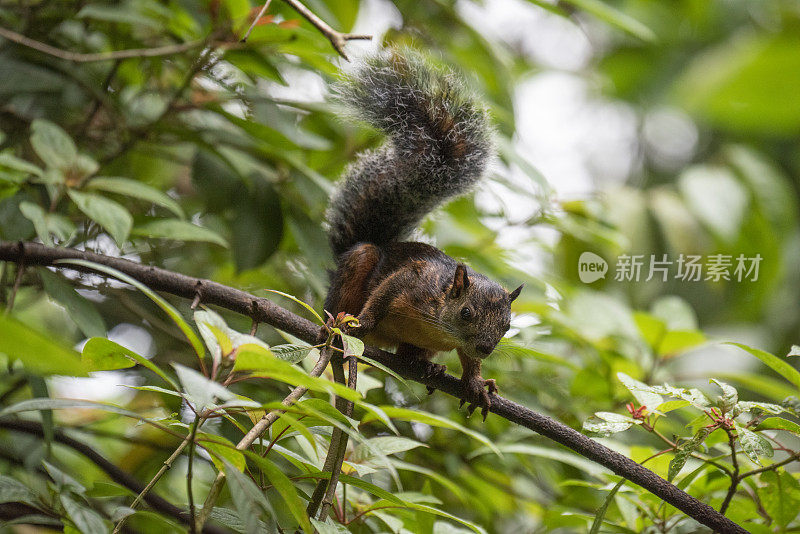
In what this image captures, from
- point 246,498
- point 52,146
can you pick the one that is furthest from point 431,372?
point 52,146

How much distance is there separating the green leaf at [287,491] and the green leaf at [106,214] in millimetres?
539

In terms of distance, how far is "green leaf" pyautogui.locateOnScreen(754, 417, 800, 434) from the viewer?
991mm

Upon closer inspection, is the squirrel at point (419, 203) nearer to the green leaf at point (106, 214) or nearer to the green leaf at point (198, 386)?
the green leaf at point (106, 214)

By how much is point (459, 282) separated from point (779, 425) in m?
0.61

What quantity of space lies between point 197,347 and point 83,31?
136 centimetres

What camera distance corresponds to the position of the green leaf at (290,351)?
89 centimetres

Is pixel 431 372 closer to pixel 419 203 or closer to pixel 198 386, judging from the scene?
pixel 419 203

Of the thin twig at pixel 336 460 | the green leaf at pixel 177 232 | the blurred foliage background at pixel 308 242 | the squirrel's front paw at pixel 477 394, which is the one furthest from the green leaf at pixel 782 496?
the green leaf at pixel 177 232

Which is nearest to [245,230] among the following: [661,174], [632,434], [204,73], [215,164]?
[215,164]

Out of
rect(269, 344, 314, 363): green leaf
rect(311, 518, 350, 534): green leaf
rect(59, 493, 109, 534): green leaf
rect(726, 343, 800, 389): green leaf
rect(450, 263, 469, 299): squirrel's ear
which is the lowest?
rect(59, 493, 109, 534): green leaf

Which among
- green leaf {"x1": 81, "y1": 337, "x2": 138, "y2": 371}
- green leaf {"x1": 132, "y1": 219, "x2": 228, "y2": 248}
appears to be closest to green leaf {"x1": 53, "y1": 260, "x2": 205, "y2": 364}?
green leaf {"x1": 81, "y1": 337, "x2": 138, "y2": 371}

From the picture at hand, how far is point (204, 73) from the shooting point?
163cm

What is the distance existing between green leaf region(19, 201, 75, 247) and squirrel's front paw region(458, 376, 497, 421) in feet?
2.49

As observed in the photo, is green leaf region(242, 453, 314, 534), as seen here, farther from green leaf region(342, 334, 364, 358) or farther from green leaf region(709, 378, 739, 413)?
green leaf region(709, 378, 739, 413)
